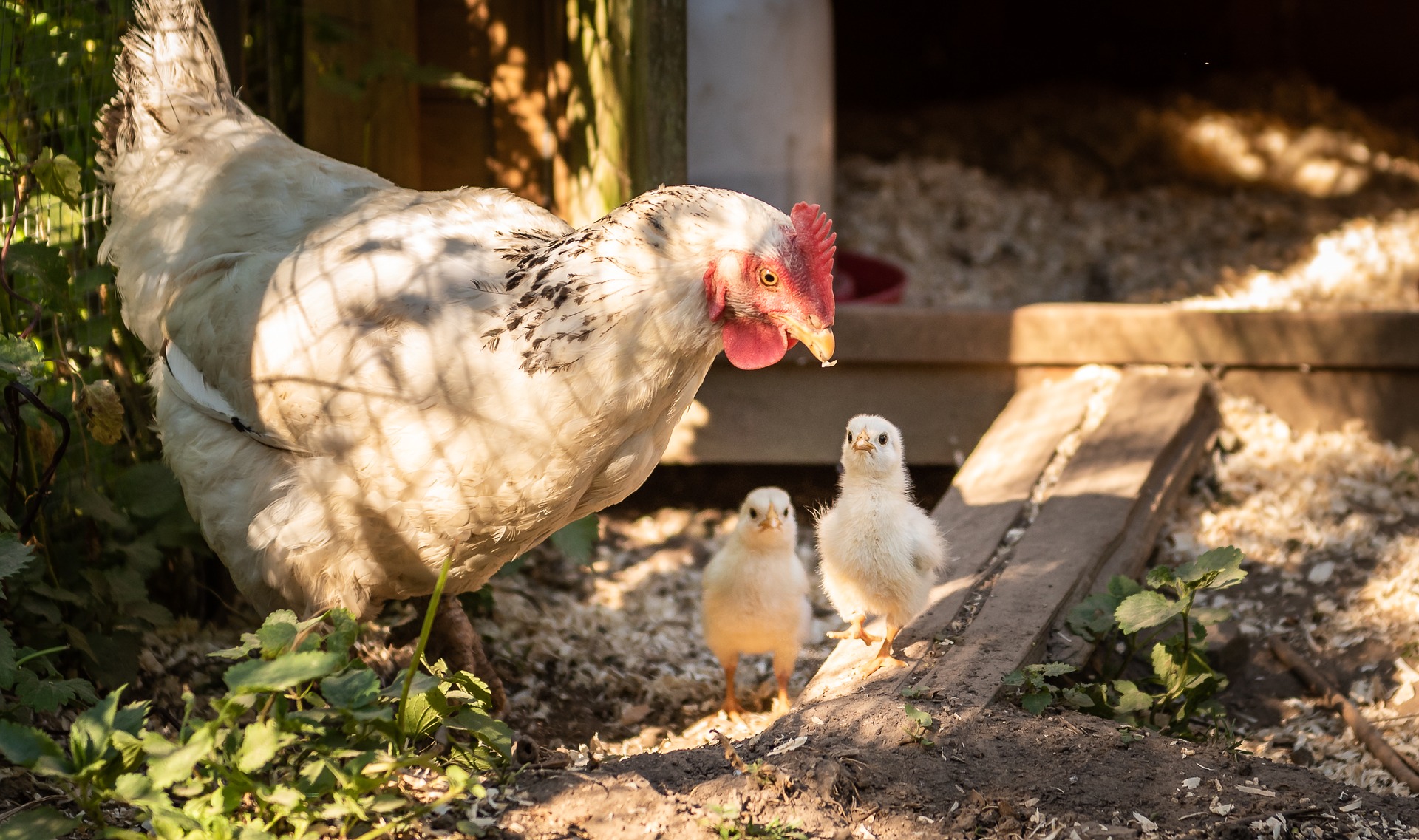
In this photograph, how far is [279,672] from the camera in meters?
1.64

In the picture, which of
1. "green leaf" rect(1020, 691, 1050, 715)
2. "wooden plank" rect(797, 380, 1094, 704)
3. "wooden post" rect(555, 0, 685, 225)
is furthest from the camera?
"wooden post" rect(555, 0, 685, 225)

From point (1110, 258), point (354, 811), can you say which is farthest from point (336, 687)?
point (1110, 258)

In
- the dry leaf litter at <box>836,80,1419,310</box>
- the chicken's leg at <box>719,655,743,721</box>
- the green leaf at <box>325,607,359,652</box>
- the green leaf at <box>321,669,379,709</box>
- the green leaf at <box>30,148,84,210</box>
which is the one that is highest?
the green leaf at <box>30,148,84,210</box>

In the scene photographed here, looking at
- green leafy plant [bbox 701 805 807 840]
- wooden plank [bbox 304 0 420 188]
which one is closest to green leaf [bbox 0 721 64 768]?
green leafy plant [bbox 701 805 807 840]

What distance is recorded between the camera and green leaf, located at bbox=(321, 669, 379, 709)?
5.61ft

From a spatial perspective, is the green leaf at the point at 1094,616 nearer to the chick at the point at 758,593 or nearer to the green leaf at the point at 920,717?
the green leaf at the point at 920,717

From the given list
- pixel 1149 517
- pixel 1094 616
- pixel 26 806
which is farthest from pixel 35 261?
pixel 1149 517

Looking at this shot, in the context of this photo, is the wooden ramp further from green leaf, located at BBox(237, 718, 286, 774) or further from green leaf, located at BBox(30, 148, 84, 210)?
green leaf, located at BBox(30, 148, 84, 210)

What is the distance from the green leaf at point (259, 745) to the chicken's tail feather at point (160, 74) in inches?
74.3

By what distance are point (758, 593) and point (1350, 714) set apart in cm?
144

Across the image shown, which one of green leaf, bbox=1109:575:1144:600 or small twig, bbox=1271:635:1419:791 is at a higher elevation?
green leaf, bbox=1109:575:1144:600

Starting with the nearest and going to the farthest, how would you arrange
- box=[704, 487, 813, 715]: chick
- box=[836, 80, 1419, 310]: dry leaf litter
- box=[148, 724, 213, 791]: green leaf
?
1. box=[148, 724, 213, 791]: green leaf
2. box=[704, 487, 813, 715]: chick
3. box=[836, 80, 1419, 310]: dry leaf litter

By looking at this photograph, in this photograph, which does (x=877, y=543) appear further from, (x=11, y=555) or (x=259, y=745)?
(x=11, y=555)

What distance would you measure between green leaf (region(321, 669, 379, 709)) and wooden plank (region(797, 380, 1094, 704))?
43.1 inches
